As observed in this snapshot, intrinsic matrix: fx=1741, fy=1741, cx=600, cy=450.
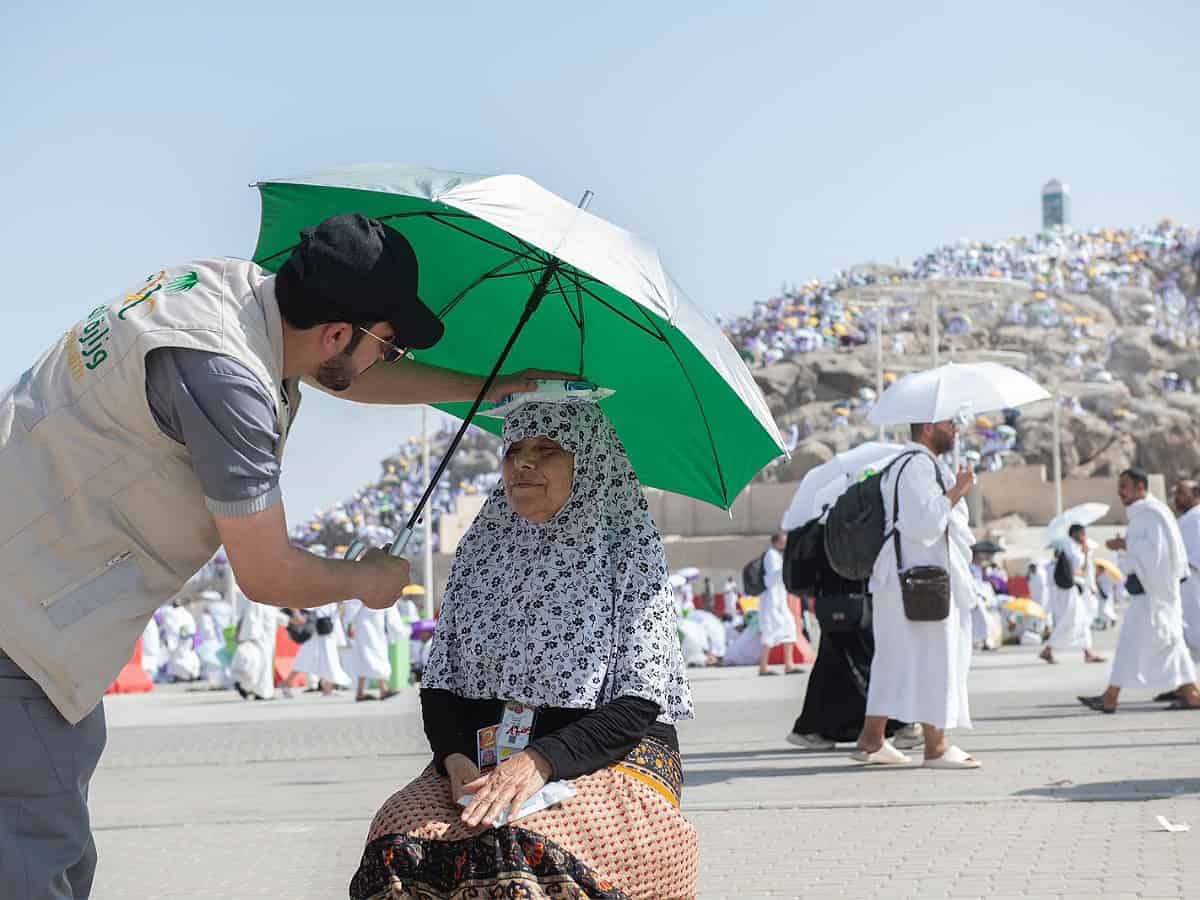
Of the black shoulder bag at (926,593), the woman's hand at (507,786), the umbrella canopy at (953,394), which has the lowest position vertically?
the woman's hand at (507,786)

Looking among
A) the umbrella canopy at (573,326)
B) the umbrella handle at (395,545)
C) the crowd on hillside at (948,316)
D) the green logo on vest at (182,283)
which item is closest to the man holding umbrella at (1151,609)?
the umbrella canopy at (573,326)

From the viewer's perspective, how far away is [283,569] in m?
3.23

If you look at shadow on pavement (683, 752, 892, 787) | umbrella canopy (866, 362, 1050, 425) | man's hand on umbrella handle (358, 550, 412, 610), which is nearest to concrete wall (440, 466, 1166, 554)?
umbrella canopy (866, 362, 1050, 425)

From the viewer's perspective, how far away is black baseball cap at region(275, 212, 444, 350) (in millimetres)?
3314

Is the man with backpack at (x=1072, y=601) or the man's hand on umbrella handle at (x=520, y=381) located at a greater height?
the man's hand on umbrella handle at (x=520, y=381)

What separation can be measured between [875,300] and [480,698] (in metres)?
36.4

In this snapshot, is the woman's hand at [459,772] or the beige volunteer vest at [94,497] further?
the woman's hand at [459,772]

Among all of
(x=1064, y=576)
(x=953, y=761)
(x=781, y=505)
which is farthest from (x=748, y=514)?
(x=953, y=761)

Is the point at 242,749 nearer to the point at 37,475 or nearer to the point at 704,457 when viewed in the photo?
the point at 704,457

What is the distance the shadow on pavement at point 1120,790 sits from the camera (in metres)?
8.37

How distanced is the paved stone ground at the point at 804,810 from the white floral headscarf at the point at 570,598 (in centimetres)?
217

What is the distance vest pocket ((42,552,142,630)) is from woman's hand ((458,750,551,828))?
1164mm

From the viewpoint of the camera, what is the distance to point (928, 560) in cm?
983

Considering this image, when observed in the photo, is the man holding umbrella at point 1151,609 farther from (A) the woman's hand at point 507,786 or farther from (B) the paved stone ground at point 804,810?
(A) the woman's hand at point 507,786
